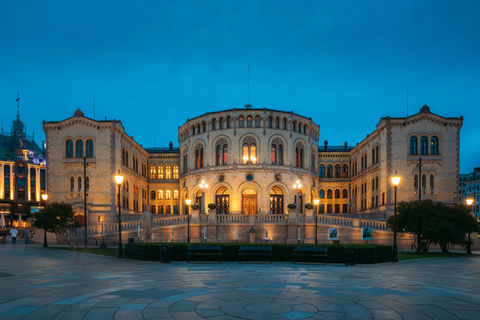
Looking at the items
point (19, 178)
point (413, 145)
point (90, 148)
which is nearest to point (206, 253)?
point (90, 148)

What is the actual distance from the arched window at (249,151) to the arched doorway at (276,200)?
4776 mm

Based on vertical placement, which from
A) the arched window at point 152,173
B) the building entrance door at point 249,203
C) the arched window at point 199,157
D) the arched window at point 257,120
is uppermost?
the arched window at point 257,120

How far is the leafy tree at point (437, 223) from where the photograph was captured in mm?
29766

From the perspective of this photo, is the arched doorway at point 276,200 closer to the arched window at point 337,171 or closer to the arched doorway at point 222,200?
the arched doorway at point 222,200

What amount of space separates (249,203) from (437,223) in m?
28.0

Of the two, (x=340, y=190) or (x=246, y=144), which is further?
(x=340, y=190)

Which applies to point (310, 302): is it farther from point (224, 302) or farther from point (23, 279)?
point (23, 279)

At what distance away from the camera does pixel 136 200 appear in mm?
60125

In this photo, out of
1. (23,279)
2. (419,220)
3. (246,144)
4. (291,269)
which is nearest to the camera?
(23,279)

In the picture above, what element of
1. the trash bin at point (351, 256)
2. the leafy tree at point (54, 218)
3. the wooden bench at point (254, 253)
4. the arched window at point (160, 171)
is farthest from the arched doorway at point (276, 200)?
the trash bin at point (351, 256)

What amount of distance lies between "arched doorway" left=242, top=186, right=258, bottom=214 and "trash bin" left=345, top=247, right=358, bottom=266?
112 ft

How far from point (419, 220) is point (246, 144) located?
27833mm

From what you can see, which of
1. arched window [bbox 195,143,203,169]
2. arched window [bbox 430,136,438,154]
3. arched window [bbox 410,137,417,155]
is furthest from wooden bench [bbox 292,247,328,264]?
arched window [bbox 195,143,203,169]

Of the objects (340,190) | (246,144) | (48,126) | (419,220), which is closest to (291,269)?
(419,220)
